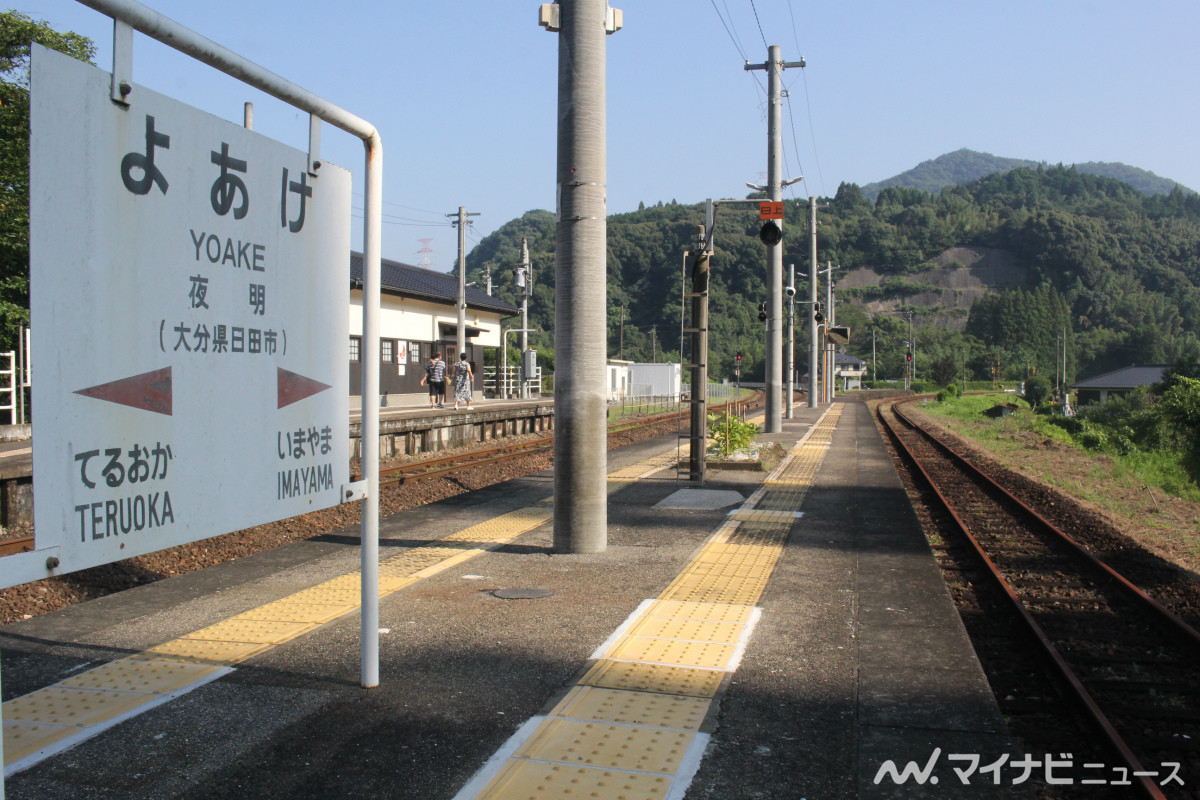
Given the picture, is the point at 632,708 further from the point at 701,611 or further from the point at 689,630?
the point at 701,611

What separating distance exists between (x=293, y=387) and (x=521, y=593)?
297 centimetres

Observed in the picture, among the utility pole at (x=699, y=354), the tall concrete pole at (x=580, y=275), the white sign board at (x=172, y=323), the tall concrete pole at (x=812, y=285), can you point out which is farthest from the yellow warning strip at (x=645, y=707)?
the tall concrete pole at (x=812, y=285)

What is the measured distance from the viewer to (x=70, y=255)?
2.88m

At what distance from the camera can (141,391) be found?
3.19 meters

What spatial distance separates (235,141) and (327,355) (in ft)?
3.32

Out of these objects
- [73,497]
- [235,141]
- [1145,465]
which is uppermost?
[235,141]

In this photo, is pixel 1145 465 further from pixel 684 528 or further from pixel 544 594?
pixel 544 594

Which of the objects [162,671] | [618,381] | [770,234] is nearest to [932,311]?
[618,381]

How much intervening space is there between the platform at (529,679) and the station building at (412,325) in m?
23.2

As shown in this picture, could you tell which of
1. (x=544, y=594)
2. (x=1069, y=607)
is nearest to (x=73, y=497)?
(x=544, y=594)

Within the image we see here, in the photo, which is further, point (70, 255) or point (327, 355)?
point (327, 355)

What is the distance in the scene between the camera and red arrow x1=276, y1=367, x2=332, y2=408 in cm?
399

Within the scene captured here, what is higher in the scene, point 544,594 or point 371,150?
point 371,150

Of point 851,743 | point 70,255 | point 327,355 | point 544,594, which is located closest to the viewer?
point 70,255
